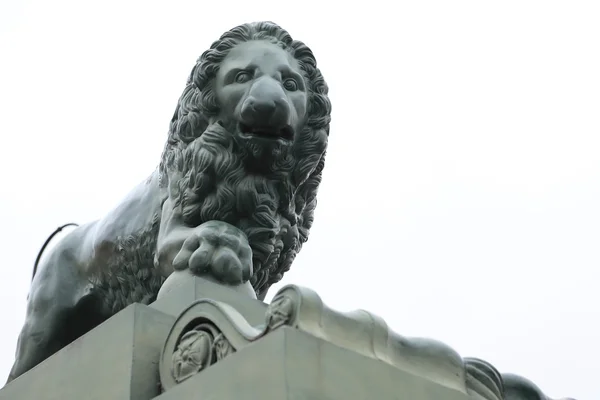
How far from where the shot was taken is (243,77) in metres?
5.89

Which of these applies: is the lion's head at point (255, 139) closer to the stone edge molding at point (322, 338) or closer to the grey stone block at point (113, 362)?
the grey stone block at point (113, 362)

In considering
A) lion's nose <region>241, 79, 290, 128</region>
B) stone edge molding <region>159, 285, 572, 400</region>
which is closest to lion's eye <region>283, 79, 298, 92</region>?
lion's nose <region>241, 79, 290, 128</region>

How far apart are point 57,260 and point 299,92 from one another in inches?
66.2

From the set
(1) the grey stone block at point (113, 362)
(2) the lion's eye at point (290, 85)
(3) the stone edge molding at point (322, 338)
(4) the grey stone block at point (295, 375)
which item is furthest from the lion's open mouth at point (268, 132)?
(4) the grey stone block at point (295, 375)

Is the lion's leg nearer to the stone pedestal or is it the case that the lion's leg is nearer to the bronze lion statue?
the bronze lion statue

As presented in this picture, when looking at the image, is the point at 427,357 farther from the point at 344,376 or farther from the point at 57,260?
the point at 57,260

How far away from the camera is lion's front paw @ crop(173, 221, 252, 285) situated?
17.5ft

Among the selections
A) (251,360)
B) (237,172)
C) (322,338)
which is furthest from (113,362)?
(237,172)

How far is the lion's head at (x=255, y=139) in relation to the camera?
580cm

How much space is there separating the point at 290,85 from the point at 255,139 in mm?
302

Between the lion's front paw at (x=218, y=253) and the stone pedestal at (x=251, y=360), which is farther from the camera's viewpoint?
the lion's front paw at (x=218, y=253)

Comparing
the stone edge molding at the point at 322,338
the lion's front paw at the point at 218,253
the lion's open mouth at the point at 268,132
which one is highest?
the lion's open mouth at the point at 268,132

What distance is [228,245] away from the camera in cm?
544

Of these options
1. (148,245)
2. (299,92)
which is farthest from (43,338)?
(299,92)
